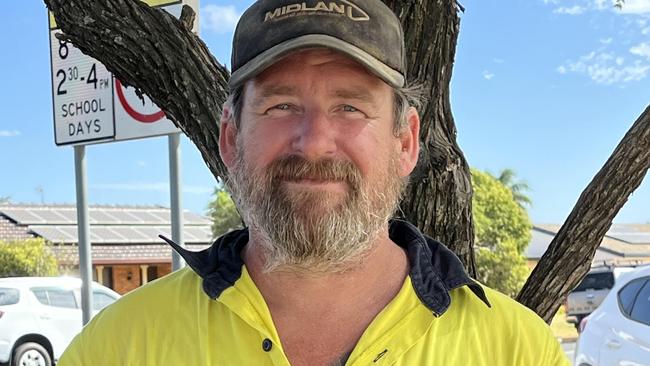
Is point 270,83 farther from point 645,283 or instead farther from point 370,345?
point 645,283

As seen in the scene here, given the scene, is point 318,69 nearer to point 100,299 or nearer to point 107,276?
point 100,299

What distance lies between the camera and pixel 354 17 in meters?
1.90

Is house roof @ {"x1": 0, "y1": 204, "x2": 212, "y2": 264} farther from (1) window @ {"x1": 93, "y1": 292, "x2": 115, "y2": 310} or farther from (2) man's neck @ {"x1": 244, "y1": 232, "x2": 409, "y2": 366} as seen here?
(2) man's neck @ {"x1": 244, "y1": 232, "x2": 409, "y2": 366}

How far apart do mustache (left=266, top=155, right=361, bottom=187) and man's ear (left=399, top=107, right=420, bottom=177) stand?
225 millimetres

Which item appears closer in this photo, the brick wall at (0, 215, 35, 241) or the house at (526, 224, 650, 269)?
the brick wall at (0, 215, 35, 241)

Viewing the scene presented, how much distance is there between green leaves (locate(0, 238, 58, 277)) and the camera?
26.8 metres

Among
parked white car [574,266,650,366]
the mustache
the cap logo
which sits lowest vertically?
parked white car [574,266,650,366]

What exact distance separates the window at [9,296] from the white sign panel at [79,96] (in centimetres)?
953

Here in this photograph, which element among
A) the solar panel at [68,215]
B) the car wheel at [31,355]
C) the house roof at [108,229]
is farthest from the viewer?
the solar panel at [68,215]

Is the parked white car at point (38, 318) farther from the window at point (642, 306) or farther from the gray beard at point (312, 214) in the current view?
the gray beard at point (312, 214)

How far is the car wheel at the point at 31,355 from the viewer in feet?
44.1

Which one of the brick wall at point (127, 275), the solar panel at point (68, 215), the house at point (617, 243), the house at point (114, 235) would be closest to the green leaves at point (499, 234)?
the house at point (617, 243)

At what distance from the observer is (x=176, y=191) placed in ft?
13.9

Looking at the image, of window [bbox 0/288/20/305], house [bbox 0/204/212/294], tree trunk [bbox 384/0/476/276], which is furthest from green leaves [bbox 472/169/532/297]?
Answer: tree trunk [bbox 384/0/476/276]
